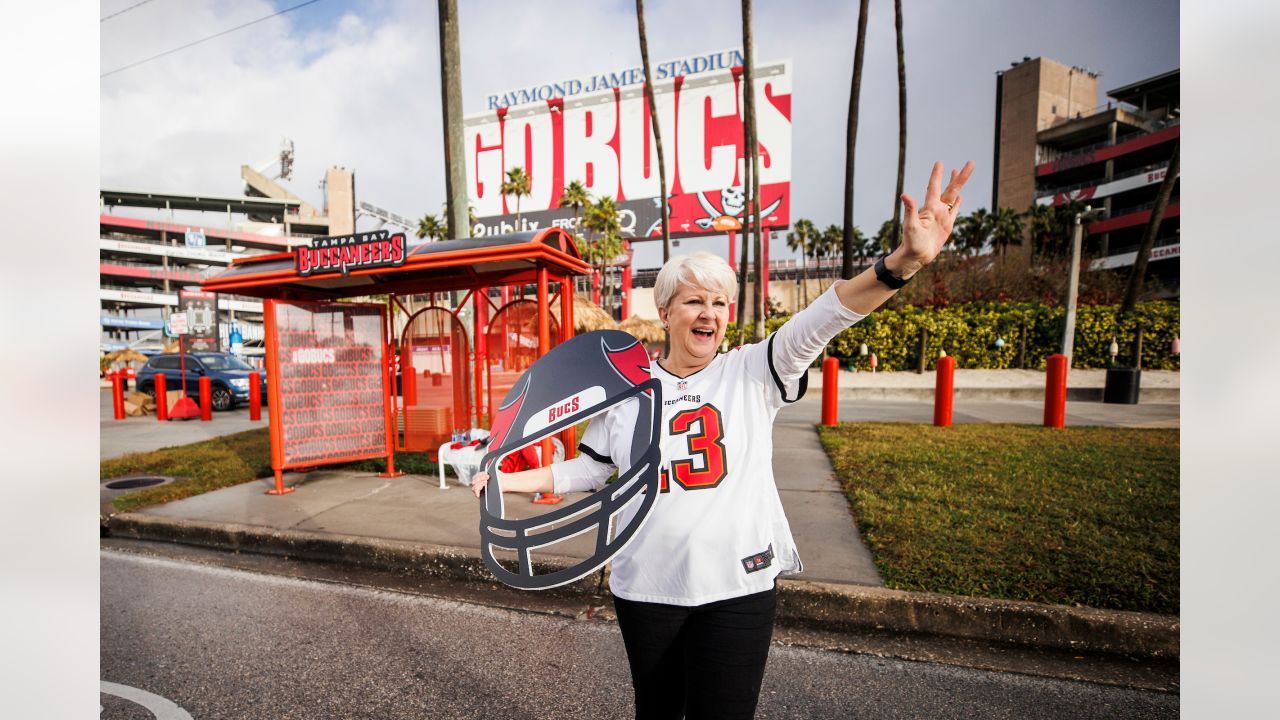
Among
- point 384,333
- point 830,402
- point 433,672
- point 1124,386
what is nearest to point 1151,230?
point 1124,386

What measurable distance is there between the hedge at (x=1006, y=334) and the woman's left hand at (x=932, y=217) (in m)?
16.3

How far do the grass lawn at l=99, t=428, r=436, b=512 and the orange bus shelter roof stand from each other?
86.0 inches

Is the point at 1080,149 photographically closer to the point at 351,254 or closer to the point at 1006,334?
the point at 1006,334

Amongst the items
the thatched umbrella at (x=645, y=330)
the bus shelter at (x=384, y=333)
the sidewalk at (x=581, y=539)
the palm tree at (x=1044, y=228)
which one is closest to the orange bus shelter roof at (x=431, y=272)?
the bus shelter at (x=384, y=333)

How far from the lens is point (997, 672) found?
2.98m

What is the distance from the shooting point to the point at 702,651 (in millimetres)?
1650

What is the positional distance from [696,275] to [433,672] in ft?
8.60

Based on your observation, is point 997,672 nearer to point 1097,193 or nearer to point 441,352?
point 441,352

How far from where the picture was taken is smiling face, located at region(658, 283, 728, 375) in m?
1.68

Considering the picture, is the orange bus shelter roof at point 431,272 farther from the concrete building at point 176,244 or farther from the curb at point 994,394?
the concrete building at point 176,244

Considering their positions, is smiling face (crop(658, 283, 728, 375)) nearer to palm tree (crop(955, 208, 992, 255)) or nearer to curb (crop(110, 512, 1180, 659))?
curb (crop(110, 512, 1180, 659))

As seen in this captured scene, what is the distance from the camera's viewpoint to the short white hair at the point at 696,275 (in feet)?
5.50

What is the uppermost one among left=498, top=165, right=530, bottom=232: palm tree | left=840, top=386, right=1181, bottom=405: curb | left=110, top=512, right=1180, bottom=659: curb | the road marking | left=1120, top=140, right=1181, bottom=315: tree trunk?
left=498, top=165, right=530, bottom=232: palm tree

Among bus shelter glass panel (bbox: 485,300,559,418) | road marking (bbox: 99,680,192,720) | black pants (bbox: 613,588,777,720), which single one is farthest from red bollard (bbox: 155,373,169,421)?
black pants (bbox: 613,588,777,720)
